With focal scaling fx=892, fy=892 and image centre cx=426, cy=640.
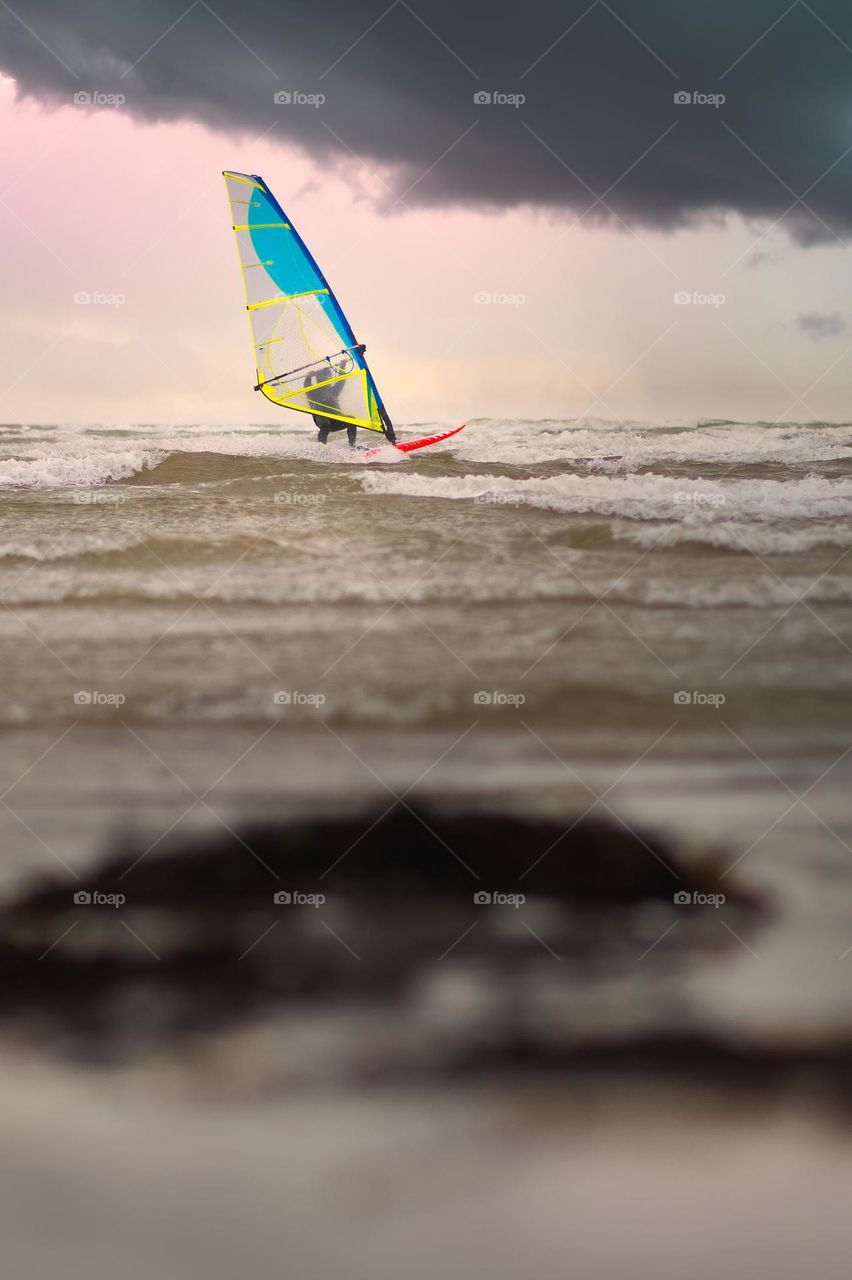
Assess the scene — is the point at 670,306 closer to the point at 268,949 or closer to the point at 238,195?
the point at 238,195

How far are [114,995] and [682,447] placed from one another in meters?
2.80

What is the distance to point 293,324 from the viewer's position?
10.5 ft

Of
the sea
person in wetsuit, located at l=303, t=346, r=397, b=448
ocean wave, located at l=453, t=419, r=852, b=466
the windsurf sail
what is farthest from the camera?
ocean wave, located at l=453, t=419, r=852, b=466

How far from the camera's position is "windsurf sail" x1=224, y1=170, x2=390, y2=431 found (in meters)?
3.12

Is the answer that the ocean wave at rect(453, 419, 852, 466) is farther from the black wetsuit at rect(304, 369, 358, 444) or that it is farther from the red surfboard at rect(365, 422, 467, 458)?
the black wetsuit at rect(304, 369, 358, 444)

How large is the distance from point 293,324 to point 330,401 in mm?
296

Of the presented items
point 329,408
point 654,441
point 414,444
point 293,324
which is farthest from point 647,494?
point 293,324

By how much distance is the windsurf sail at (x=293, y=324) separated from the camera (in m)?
3.12

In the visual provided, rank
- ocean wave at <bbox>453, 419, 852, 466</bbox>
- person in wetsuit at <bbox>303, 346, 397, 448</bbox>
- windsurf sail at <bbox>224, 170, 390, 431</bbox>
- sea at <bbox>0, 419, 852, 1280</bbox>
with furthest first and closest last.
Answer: ocean wave at <bbox>453, 419, 852, 466</bbox> < person in wetsuit at <bbox>303, 346, 397, 448</bbox> < windsurf sail at <bbox>224, 170, 390, 431</bbox> < sea at <bbox>0, 419, 852, 1280</bbox>

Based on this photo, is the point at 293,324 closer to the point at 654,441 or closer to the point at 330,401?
the point at 330,401

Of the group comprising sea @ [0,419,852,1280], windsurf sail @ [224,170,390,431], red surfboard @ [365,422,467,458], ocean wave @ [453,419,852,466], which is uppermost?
windsurf sail @ [224,170,390,431]

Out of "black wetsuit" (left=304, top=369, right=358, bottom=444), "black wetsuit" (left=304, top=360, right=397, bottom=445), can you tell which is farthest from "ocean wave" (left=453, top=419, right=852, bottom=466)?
"black wetsuit" (left=304, top=369, right=358, bottom=444)

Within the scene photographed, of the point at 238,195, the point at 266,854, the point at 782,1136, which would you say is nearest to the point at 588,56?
the point at 238,195

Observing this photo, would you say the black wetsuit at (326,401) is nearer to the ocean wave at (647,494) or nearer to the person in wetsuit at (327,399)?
the person in wetsuit at (327,399)
